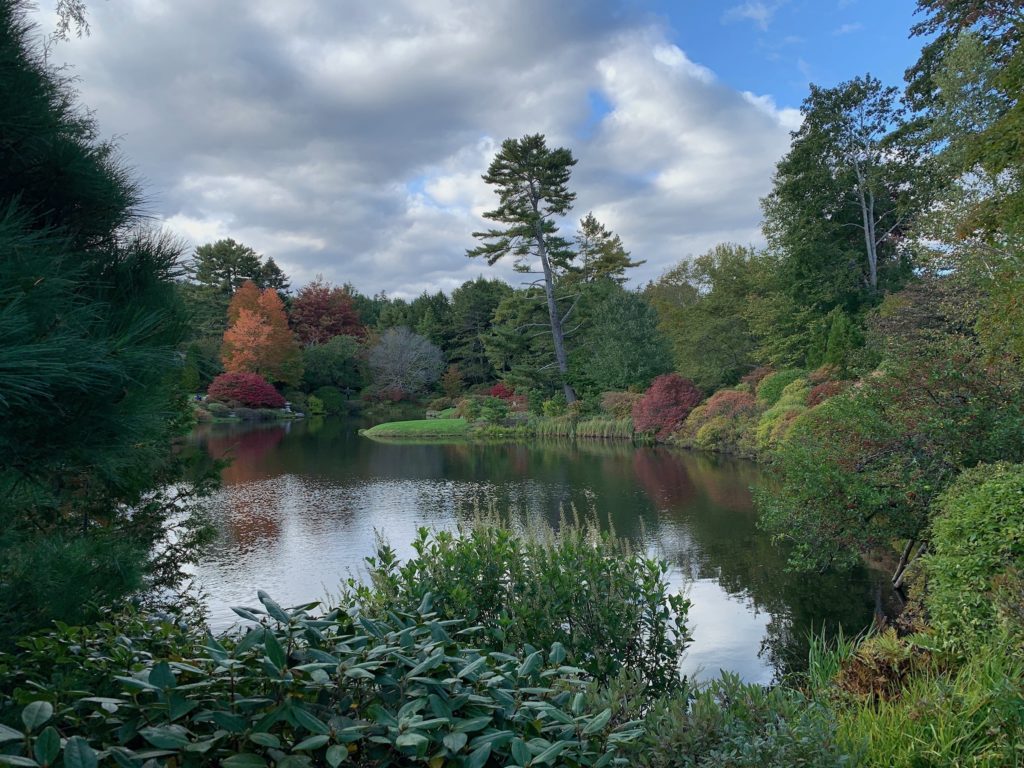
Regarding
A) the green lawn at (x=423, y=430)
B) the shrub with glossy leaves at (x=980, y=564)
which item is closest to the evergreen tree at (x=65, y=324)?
the shrub with glossy leaves at (x=980, y=564)

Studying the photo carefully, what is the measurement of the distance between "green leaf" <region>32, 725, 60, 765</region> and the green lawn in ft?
86.8

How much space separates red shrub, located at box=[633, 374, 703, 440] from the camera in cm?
2280

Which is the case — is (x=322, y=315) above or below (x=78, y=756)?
above

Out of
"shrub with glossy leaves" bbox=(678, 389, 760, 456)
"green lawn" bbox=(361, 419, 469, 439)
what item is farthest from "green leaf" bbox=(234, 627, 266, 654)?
"green lawn" bbox=(361, 419, 469, 439)

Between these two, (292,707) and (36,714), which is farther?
(292,707)

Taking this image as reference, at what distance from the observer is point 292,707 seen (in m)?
1.53

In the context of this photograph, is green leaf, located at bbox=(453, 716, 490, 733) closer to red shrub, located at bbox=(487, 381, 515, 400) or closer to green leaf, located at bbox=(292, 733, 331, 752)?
green leaf, located at bbox=(292, 733, 331, 752)

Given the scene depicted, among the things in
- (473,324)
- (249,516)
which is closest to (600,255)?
(473,324)

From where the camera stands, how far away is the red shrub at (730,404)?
65.9ft

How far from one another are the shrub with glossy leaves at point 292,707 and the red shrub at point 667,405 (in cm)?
2135

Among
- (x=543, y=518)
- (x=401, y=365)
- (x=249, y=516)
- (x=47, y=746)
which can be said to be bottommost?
(x=249, y=516)

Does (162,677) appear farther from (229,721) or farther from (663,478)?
(663,478)

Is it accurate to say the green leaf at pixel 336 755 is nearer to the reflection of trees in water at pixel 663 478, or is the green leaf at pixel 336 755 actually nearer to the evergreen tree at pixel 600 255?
the reflection of trees in water at pixel 663 478

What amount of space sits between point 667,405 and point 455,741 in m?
22.1
